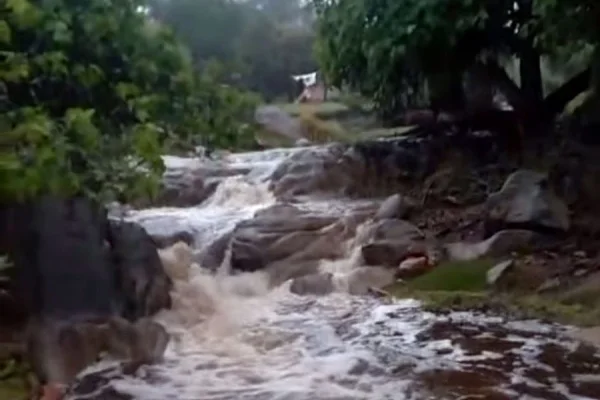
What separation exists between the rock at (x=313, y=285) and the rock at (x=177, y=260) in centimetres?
129

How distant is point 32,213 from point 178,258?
372 centimetres

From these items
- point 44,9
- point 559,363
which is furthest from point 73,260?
point 559,363

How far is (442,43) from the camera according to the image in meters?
9.53

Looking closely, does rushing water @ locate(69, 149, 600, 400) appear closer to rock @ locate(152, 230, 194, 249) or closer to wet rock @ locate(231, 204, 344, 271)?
wet rock @ locate(231, 204, 344, 271)

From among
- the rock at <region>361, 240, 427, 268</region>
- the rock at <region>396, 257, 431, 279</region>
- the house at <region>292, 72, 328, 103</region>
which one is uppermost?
the house at <region>292, 72, 328, 103</region>

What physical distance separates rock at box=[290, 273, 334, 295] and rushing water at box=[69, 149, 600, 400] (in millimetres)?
147

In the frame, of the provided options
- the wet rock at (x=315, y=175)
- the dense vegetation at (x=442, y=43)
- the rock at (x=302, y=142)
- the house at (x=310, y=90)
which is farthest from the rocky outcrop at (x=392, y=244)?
the house at (x=310, y=90)

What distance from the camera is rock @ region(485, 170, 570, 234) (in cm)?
889

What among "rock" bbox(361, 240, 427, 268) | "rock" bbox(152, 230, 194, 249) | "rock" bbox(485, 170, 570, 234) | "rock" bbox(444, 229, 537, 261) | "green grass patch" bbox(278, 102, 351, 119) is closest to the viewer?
"rock" bbox(444, 229, 537, 261)

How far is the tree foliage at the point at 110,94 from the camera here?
361cm

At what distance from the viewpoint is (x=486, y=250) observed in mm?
8672

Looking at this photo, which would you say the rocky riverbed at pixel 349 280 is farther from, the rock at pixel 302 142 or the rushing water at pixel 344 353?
the rock at pixel 302 142

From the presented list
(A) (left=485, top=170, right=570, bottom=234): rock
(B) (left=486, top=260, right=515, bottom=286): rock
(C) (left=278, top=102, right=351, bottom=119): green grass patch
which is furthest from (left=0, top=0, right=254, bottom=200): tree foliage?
(C) (left=278, top=102, right=351, bottom=119): green grass patch

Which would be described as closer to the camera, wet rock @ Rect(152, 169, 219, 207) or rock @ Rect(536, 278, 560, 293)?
rock @ Rect(536, 278, 560, 293)
